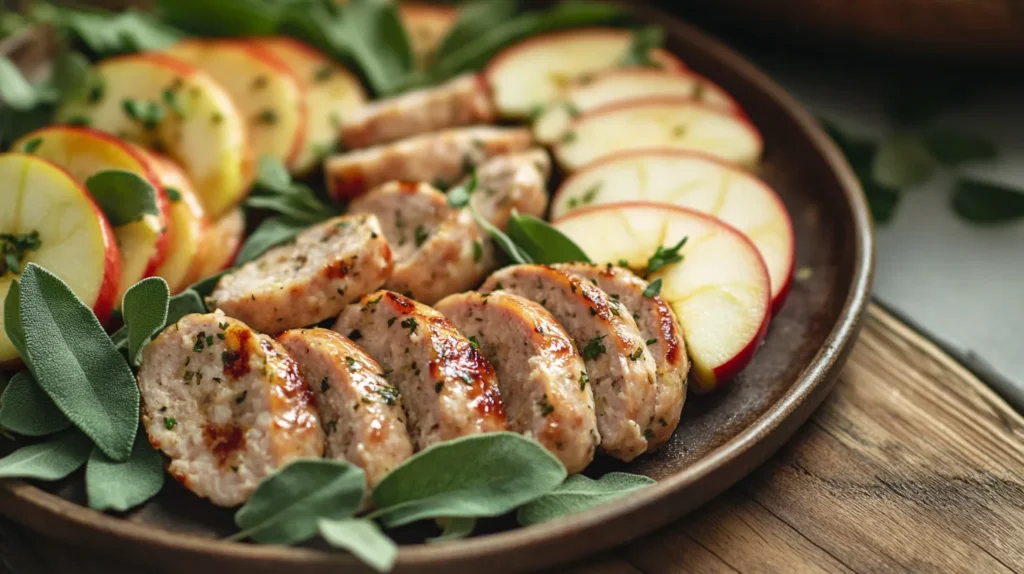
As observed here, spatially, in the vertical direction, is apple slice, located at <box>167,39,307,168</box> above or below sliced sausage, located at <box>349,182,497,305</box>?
above

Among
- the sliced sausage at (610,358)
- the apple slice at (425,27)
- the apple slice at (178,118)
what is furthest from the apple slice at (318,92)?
the sliced sausage at (610,358)

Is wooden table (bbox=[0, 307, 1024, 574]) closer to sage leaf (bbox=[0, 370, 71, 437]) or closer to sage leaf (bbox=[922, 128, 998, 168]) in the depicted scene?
sage leaf (bbox=[0, 370, 71, 437])

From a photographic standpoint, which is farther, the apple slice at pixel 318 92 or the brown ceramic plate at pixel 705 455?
the apple slice at pixel 318 92

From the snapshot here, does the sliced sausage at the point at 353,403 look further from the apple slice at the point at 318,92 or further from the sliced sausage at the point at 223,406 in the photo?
the apple slice at the point at 318,92

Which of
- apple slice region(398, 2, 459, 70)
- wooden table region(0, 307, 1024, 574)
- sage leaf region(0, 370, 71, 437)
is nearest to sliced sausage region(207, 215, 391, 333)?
sage leaf region(0, 370, 71, 437)

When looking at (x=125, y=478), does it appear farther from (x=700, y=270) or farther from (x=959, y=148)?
(x=959, y=148)

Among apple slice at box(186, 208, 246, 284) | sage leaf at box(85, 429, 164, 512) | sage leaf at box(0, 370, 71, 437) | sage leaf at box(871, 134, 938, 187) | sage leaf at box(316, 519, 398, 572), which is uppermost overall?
sage leaf at box(871, 134, 938, 187)

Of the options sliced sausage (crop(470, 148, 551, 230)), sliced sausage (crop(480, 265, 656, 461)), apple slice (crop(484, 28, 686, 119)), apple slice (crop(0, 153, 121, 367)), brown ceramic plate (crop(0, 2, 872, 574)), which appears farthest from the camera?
apple slice (crop(484, 28, 686, 119))

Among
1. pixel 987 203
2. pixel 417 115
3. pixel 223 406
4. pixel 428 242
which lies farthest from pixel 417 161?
pixel 987 203
